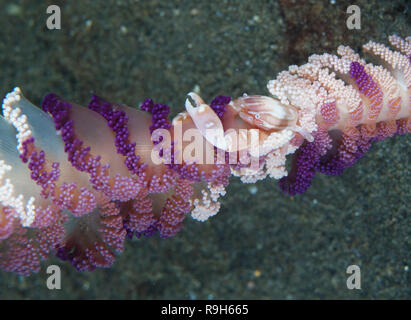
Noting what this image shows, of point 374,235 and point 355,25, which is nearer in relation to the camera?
point 355,25

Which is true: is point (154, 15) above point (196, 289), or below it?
above

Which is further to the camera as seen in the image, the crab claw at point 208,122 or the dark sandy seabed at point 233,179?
the dark sandy seabed at point 233,179

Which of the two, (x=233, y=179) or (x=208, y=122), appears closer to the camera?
(x=208, y=122)

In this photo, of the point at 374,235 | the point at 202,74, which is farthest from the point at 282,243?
the point at 202,74

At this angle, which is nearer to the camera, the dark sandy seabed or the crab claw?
the crab claw

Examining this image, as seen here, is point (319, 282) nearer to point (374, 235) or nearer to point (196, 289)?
point (374, 235)
